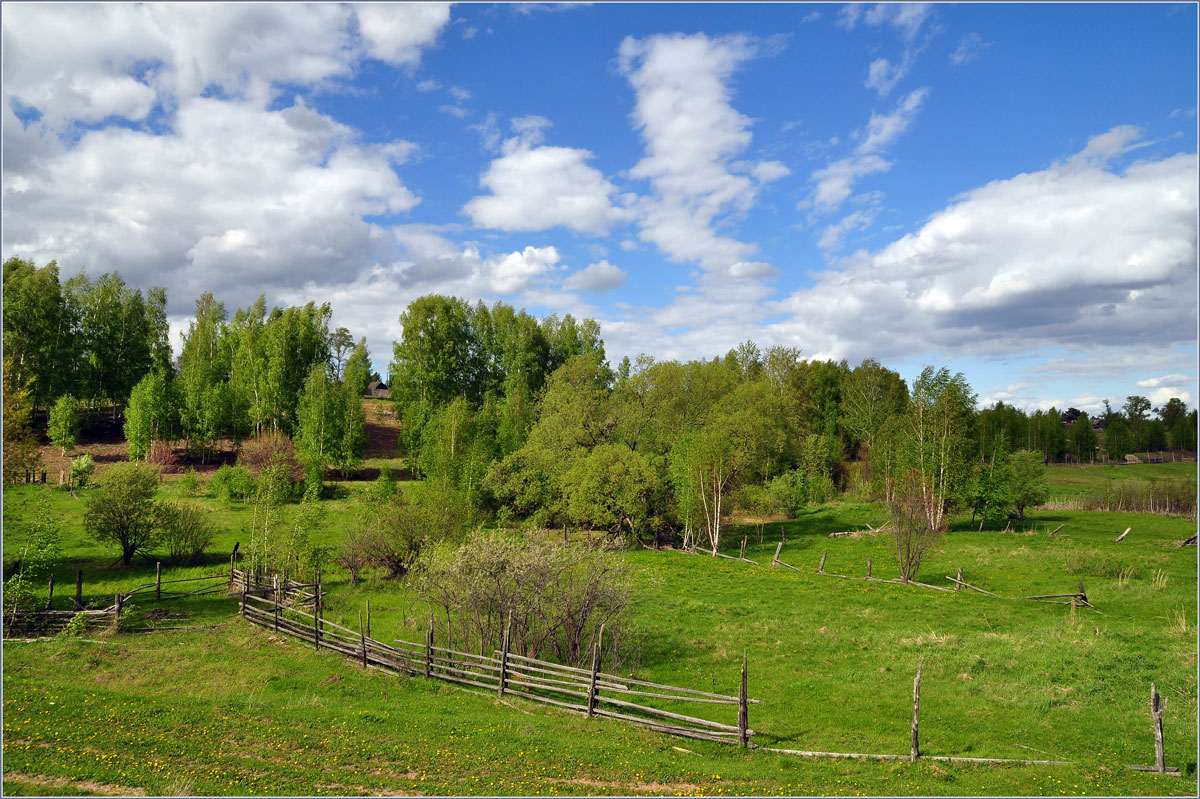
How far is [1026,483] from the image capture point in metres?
49.1

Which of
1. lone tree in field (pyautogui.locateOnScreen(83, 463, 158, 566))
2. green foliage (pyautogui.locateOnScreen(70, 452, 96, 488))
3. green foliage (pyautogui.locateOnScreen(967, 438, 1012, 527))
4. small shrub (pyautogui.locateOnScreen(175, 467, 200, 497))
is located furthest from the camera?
green foliage (pyautogui.locateOnScreen(967, 438, 1012, 527))

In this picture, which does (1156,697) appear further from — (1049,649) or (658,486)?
(658,486)

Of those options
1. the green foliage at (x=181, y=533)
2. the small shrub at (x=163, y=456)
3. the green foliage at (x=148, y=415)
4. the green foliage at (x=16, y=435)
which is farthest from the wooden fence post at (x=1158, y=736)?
the green foliage at (x=148, y=415)

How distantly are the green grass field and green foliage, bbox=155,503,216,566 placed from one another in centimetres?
179

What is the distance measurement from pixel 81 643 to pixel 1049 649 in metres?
34.5

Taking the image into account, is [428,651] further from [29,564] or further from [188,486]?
[188,486]

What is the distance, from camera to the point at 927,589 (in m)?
32.5

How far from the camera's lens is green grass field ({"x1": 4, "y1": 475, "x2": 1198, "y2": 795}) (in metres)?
12.6

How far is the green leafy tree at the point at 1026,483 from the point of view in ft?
160

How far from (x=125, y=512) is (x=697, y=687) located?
104 feet

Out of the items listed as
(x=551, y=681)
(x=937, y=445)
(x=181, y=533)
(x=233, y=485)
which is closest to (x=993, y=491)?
(x=937, y=445)

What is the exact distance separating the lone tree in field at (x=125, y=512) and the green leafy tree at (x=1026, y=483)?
190ft

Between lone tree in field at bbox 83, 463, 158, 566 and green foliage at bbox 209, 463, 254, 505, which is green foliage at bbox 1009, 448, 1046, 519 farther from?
green foliage at bbox 209, 463, 254, 505

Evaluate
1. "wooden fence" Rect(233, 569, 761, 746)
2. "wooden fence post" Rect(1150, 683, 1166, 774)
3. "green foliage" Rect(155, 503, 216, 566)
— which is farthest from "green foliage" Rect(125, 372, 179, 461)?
"wooden fence post" Rect(1150, 683, 1166, 774)
